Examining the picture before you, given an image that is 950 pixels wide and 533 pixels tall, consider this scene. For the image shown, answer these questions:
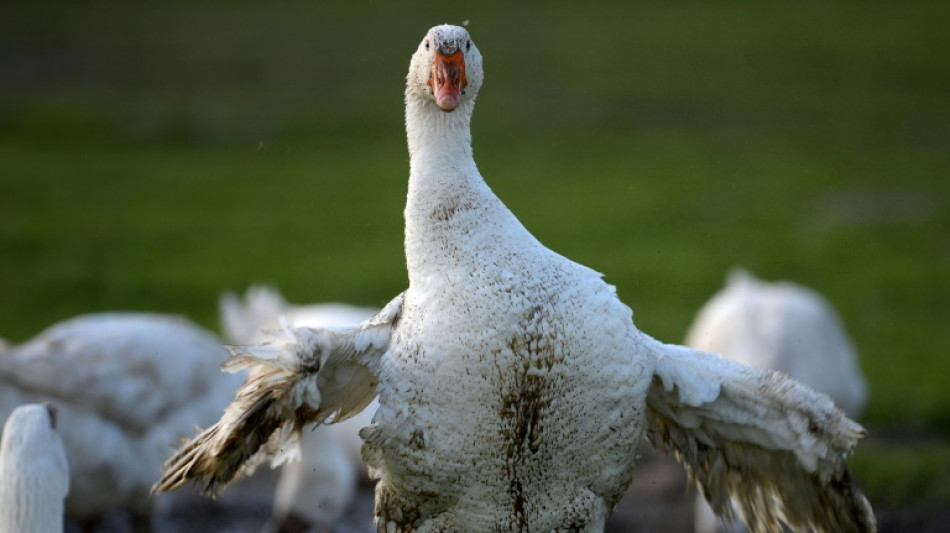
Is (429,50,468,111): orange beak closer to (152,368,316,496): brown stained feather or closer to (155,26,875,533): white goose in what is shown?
(155,26,875,533): white goose

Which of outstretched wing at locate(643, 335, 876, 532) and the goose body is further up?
outstretched wing at locate(643, 335, 876, 532)

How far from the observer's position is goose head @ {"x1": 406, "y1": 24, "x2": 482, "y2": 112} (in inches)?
185

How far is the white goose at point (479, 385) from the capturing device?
4.60 metres

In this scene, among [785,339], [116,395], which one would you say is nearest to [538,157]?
[785,339]

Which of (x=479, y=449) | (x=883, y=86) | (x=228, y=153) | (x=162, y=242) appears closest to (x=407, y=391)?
(x=479, y=449)

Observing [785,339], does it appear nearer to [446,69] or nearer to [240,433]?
[446,69]

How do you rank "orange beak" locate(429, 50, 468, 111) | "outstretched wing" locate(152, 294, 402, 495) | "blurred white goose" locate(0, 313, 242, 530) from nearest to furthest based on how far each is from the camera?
"outstretched wing" locate(152, 294, 402, 495) → "orange beak" locate(429, 50, 468, 111) → "blurred white goose" locate(0, 313, 242, 530)

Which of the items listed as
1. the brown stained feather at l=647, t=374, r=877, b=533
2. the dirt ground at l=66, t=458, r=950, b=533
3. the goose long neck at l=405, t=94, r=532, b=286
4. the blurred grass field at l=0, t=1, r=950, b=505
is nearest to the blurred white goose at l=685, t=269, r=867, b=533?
the blurred grass field at l=0, t=1, r=950, b=505

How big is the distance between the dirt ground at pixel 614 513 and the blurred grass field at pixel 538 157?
112 cm

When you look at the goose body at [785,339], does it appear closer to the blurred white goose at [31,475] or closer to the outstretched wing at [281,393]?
the outstretched wing at [281,393]

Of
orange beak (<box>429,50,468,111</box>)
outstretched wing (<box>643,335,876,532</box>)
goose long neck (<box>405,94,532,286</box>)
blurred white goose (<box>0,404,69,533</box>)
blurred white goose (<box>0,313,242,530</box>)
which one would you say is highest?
orange beak (<box>429,50,468,111</box>)

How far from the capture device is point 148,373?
7.55 m

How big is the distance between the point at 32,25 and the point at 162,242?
15439 mm

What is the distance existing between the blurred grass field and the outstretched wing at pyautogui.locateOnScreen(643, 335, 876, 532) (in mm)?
3122
